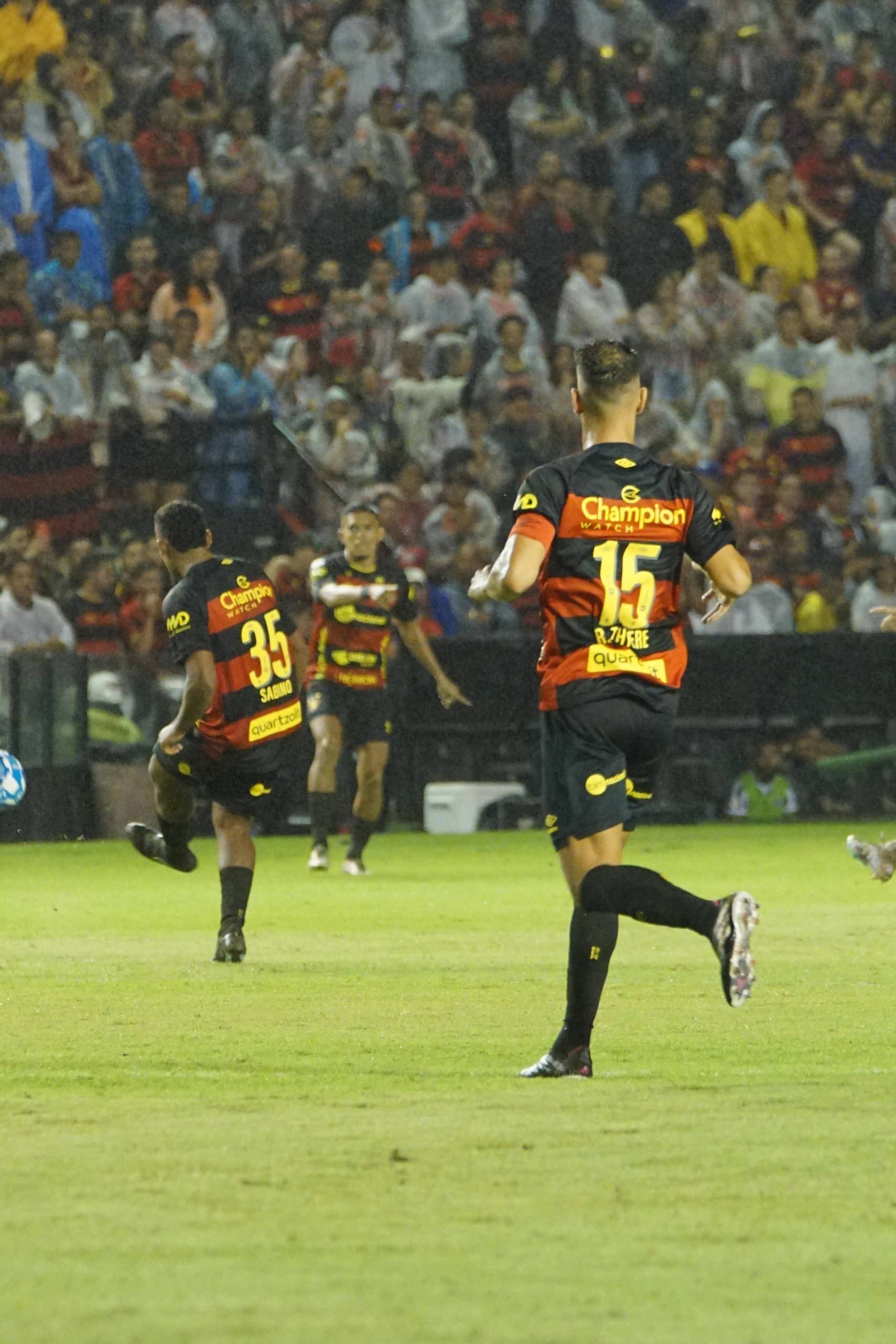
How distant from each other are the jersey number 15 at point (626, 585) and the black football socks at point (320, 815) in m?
8.08

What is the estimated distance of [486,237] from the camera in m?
20.6

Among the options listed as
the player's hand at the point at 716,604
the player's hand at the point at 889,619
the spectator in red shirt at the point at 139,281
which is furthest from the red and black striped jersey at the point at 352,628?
the player's hand at the point at 716,604

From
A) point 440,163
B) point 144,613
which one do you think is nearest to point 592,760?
point 144,613

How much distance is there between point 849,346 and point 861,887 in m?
9.16

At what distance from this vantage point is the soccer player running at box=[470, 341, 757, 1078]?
5.94 m

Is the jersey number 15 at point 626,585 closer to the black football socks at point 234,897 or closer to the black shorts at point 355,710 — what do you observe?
the black football socks at point 234,897

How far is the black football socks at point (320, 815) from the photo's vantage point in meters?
14.0

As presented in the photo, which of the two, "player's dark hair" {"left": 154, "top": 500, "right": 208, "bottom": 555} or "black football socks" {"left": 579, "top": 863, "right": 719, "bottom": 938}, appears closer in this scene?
"black football socks" {"left": 579, "top": 863, "right": 719, "bottom": 938}

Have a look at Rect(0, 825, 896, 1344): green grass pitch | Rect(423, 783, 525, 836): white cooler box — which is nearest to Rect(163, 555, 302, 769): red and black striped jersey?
Rect(0, 825, 896, 1344): green grass pitch

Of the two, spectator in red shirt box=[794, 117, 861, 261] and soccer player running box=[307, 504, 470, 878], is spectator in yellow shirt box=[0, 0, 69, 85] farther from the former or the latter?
soccer player running box=[307, 504, 470, 878]

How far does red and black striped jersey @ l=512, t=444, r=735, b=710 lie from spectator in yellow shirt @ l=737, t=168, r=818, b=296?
51.4 ft

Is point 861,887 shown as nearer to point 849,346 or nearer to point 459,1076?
point 459,1076

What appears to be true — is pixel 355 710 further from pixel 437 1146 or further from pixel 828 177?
pixel 828 177

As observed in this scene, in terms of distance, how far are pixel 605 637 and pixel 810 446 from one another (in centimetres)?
1454
